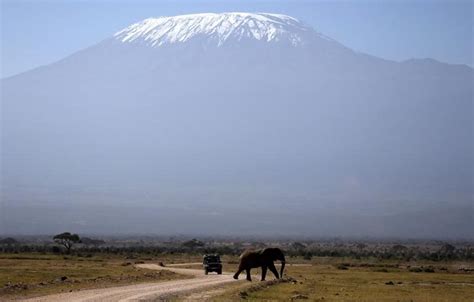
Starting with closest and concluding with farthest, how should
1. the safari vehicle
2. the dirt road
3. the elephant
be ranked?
the dirt road
the elephant
the safari vehicle

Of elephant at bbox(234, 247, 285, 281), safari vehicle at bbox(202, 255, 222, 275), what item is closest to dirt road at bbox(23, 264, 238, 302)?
elephant at bbox(234, 247, 285, 281)

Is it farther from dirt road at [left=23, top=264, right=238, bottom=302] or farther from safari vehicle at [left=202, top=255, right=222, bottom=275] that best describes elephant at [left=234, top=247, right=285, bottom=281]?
safari vehicle at [left=202, top=255, right=222, bottom=275]

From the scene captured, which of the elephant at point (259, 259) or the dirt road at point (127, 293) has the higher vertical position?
the elephant at point (259, 259)

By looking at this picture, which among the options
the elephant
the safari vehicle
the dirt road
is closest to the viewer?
the dirt road

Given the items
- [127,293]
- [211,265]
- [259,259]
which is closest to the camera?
[127,293]

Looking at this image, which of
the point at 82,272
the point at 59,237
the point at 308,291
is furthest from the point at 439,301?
the point at 59,237

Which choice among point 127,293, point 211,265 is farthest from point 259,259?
point 127,293

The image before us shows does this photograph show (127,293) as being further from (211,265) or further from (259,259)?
(211,265)

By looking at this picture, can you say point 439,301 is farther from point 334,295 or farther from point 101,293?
point 101,293

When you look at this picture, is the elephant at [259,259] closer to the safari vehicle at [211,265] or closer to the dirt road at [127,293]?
the dirt road at [127,293]

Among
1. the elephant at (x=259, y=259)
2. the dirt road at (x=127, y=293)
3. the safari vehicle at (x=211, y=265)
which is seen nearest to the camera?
the dirt road at (x=127, y=293)

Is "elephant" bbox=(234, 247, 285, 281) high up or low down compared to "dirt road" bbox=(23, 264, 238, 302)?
up

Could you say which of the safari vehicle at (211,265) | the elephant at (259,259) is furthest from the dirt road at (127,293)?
the safari vehicle at (211,265)

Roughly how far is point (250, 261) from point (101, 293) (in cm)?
1414
